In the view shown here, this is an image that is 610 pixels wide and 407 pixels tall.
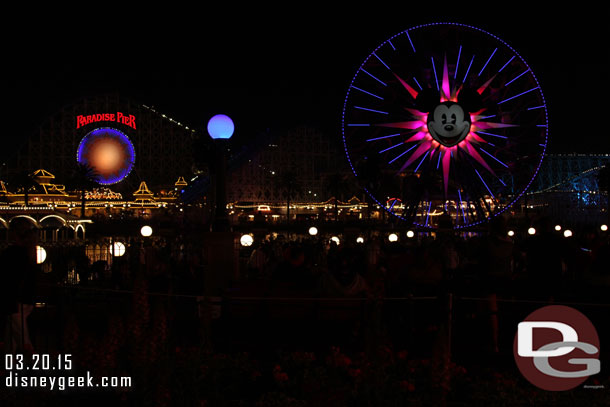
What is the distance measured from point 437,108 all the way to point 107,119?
50.9 m

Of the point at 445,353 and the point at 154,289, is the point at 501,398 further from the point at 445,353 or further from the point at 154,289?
the point at 154,289

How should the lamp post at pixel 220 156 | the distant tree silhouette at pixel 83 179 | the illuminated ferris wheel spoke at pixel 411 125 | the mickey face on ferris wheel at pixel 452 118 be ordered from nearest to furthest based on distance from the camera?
the lamp post at pixel 220 156 → the mickey face on ferris wheel at pixel 452 118 → the illuminated ferris wheel spoke at pixel 411 125 → the distant tree silhouette at pixel 83 179

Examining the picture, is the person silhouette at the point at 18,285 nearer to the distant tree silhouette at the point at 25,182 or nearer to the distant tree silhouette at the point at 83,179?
the distant tree silhouette at the point at 83,179

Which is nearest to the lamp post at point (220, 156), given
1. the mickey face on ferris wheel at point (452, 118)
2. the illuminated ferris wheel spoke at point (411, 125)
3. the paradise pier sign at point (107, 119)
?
the mickey face on ferris wheel at point (452, 118)

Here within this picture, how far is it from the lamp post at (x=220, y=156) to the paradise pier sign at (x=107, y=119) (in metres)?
59.6

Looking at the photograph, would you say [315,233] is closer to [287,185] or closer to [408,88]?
[408,88]

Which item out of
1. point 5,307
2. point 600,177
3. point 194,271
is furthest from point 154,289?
point 600,177

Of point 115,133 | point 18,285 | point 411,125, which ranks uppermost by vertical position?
point 115,133

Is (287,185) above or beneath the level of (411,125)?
beneath

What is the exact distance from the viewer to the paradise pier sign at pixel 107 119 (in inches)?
2601

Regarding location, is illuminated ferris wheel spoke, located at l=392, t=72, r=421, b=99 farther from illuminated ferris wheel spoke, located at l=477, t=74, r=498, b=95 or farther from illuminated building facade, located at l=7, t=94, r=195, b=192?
illuminated building facade, located at l=7, t=94, r=195, b=192

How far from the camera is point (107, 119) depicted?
6662cm

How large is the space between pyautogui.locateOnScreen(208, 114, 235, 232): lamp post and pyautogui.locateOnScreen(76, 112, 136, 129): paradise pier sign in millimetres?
59588

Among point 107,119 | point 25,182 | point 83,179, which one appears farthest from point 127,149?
point 25,182
